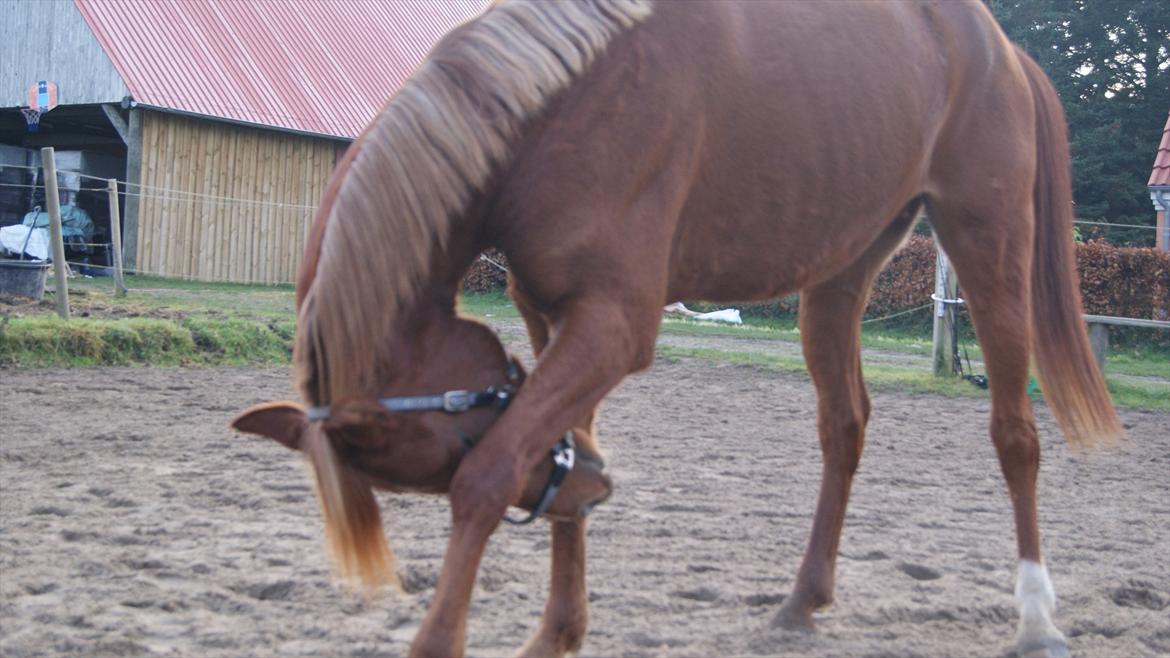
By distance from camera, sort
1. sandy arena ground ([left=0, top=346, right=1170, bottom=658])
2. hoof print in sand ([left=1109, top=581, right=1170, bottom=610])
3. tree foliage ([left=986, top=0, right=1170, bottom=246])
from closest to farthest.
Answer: sandy arena ground ([left=0, top=346, right=1170, bottom=658]), hoof print in sand ([left=1109, top=581, right=1170, bottom=610]), tree foliage ([left=986, top=0, right=1170, bottom=246])

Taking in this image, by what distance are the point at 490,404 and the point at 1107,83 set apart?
3225cm

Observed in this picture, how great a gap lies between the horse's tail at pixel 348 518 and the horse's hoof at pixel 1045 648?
192cm

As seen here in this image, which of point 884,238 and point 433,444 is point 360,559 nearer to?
point 433,444

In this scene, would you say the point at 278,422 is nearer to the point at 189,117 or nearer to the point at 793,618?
the point at 793,618

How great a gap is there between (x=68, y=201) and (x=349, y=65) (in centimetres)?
657

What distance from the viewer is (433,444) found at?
2.37m

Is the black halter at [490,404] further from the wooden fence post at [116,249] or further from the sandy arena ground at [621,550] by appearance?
the wooden fence post at [116,249]

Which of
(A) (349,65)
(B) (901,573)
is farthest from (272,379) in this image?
(A) (349,65)

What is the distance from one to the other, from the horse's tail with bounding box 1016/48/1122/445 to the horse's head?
2.31m

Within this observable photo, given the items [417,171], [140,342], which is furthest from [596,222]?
[140,342]

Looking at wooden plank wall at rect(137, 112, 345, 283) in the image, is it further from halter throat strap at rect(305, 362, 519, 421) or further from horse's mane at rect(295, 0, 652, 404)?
halter throat strap at rect(305, 362, 519, 421)

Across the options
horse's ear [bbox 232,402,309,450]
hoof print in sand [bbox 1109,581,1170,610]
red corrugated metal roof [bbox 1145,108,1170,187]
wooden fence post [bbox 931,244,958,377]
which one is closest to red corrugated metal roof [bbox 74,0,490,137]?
wooden fence post [bbox 931,244,958,377]

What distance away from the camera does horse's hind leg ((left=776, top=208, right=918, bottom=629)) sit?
3.77 metres

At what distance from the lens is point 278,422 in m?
2.34
